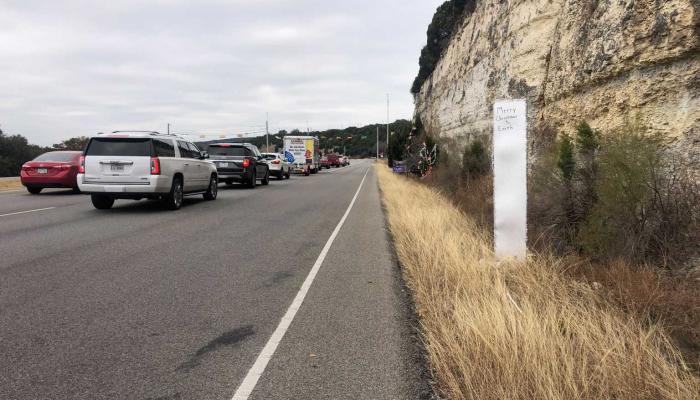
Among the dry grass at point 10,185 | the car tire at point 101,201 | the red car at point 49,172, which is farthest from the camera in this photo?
the dry grass at point 10,185

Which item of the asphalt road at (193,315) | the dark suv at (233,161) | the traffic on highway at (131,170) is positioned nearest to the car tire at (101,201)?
the traffic on highway at (131,170)

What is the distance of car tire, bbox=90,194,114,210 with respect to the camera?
12.9 metres

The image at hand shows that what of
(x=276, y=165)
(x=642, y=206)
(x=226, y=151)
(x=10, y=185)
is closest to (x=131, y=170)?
(x=226, y=151)

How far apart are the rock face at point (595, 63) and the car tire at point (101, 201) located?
36.6 feet

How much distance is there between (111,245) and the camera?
26.8 feet

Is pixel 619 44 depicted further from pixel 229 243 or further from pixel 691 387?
pixel 229 243

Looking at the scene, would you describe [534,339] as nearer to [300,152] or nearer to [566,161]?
[566,161]

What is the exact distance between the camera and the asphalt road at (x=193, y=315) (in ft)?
11.3

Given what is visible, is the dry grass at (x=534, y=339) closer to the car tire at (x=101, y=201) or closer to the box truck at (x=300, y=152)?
the car tire at (x=101, y=201)

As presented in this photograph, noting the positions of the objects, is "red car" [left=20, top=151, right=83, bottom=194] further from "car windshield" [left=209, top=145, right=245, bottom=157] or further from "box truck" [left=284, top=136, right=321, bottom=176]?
"box truck" [left=284, top=136, right=321, bottom=176]

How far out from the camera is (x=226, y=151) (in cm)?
2156

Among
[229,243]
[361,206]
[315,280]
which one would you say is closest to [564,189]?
[315,280]

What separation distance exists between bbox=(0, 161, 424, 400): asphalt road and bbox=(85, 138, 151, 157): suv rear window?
296 centimetres

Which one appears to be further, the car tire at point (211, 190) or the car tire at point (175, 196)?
the car tire at point (211, 190)
